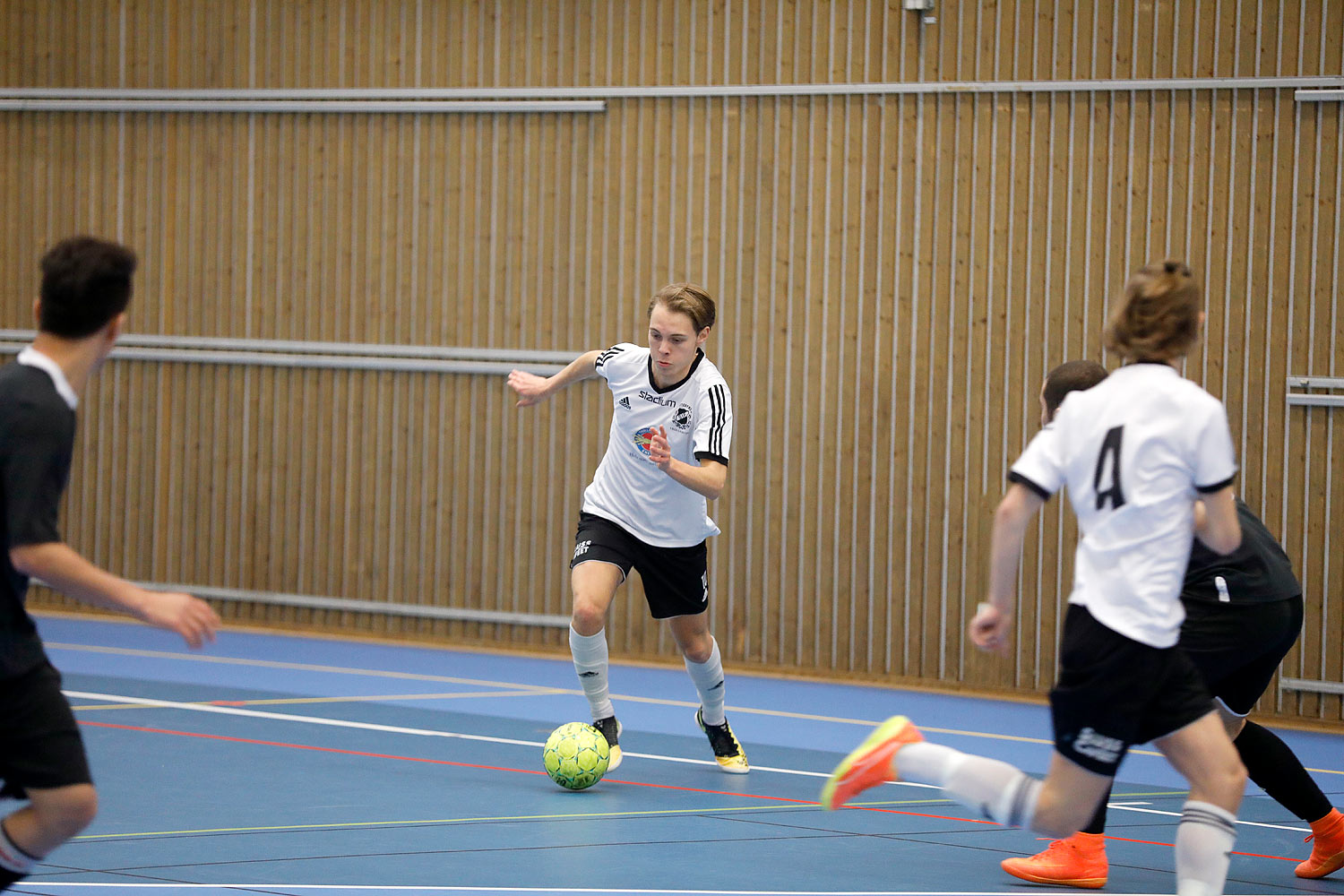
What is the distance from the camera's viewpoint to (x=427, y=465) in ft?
37.8

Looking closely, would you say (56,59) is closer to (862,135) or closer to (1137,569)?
(862,135)

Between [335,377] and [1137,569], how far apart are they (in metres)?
8.62

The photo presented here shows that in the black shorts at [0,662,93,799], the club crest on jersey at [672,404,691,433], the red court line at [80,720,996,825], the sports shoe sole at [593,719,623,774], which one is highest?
the club crest on jersey at [672,404,691,433]

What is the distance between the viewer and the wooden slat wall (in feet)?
31.1

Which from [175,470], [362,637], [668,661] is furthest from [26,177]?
[668,661]

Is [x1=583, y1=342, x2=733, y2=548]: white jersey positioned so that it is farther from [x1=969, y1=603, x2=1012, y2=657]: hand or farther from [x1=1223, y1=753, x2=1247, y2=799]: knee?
[x1=1223, y1=753, x2=1247, y2=799]: knee

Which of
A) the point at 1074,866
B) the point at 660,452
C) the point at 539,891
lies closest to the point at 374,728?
the point at 660,452

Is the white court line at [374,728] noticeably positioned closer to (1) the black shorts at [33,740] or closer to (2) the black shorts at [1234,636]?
(2) the black shorts at [1234,636]

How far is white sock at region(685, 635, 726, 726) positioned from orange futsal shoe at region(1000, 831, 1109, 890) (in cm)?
207

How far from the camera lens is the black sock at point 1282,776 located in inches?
204

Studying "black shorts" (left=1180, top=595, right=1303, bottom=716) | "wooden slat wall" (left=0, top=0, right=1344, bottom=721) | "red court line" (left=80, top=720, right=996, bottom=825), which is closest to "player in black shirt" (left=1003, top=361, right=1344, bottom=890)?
"black shorts" (left=1180, top=595, right=1303, bottom=716)

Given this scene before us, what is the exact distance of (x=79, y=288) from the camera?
3.54m

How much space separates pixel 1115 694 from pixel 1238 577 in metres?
1.23

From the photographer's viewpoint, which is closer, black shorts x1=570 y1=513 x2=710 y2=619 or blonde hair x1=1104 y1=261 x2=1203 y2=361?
blonde hair x1=1104 y1=261 x2=1203 y2=361
